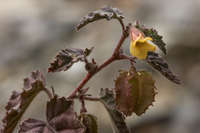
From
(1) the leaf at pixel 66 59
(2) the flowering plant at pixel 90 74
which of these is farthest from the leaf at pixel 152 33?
(1) the leaf at pixel 66 59

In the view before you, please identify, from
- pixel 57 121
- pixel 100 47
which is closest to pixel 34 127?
pixel 57 121

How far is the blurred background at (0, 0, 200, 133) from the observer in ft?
14.0

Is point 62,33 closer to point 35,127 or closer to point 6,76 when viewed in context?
point 6,76

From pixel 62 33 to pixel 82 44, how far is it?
0.62 metres

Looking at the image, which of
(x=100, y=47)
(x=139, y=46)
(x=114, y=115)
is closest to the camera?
(x=139, y=46)

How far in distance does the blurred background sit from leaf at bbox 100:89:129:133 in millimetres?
3072

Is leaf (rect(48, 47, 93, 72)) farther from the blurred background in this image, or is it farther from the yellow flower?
the blurred background

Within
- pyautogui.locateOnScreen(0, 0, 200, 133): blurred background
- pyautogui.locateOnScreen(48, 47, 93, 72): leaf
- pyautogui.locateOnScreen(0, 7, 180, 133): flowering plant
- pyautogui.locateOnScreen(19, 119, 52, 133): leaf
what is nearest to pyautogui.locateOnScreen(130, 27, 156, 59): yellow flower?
pyautogui.locateOnScreen(0, 7, 180, 133): flowering plant

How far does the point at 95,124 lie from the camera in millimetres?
1046

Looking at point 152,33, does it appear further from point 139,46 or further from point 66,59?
point 66,59

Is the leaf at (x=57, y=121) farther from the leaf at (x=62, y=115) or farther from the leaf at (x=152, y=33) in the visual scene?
the leaf at (x=152, y=33)

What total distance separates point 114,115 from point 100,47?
396 cm

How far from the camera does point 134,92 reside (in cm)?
98

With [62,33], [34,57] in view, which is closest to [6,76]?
[34,57]
